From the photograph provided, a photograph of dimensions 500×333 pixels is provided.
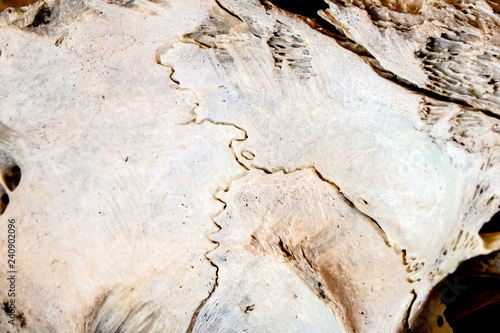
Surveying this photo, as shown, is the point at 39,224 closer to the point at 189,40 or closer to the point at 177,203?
the point at 177,203

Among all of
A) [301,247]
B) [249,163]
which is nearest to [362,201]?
[301,247]

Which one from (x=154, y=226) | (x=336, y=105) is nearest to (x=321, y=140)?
(x=336, y=105)

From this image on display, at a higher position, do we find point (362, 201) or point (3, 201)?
point (362, 201)

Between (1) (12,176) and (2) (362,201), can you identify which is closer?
(2) (362,201)

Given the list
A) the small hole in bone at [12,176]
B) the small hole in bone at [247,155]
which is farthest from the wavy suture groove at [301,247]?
Answer: the small hole in bone at [12,176]

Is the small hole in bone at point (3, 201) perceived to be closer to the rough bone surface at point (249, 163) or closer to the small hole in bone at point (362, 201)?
the rough bone surface at point (249, 163)

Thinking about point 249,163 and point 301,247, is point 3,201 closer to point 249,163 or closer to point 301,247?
point 249,163

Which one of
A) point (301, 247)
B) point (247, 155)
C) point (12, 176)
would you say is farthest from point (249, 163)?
point (12, 176)

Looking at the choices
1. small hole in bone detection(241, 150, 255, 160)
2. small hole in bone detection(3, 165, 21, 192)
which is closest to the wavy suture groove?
small hole in bone detection(241, 150, 255, 160)
